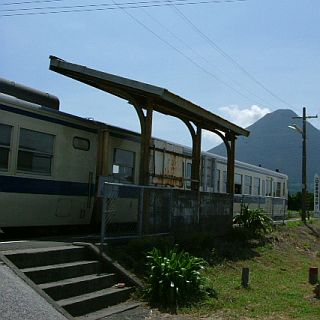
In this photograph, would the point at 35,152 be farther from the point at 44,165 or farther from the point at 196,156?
the point at 196,156

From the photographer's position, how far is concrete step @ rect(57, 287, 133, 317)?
7.83 meters

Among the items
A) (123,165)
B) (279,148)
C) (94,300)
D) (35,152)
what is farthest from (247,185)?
(279,148)

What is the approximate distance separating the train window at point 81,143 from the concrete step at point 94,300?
4593 millimetres

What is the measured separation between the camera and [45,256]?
8.66m

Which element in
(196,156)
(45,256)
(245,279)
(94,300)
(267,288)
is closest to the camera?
(94,300)

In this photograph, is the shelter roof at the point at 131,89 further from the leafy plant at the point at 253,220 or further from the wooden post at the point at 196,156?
the leafy plant at the point at 253,220

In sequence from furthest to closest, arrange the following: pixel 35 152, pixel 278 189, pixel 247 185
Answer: pixel 278 189
pixel 247 185
pixel 35 152

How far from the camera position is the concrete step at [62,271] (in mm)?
8025

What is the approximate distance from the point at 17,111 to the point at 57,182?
1.98 meters

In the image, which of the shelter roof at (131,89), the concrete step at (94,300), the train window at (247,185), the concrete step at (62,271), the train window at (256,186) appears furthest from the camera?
the train window at (256,186)

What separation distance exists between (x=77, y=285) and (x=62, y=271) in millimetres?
355

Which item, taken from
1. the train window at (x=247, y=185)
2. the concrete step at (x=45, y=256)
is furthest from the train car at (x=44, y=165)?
the train window at (x=247, y=185)

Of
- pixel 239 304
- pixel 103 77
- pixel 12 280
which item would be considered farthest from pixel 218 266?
pixel 12 280

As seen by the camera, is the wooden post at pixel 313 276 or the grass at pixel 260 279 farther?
the wooden post at pixel 313 276
